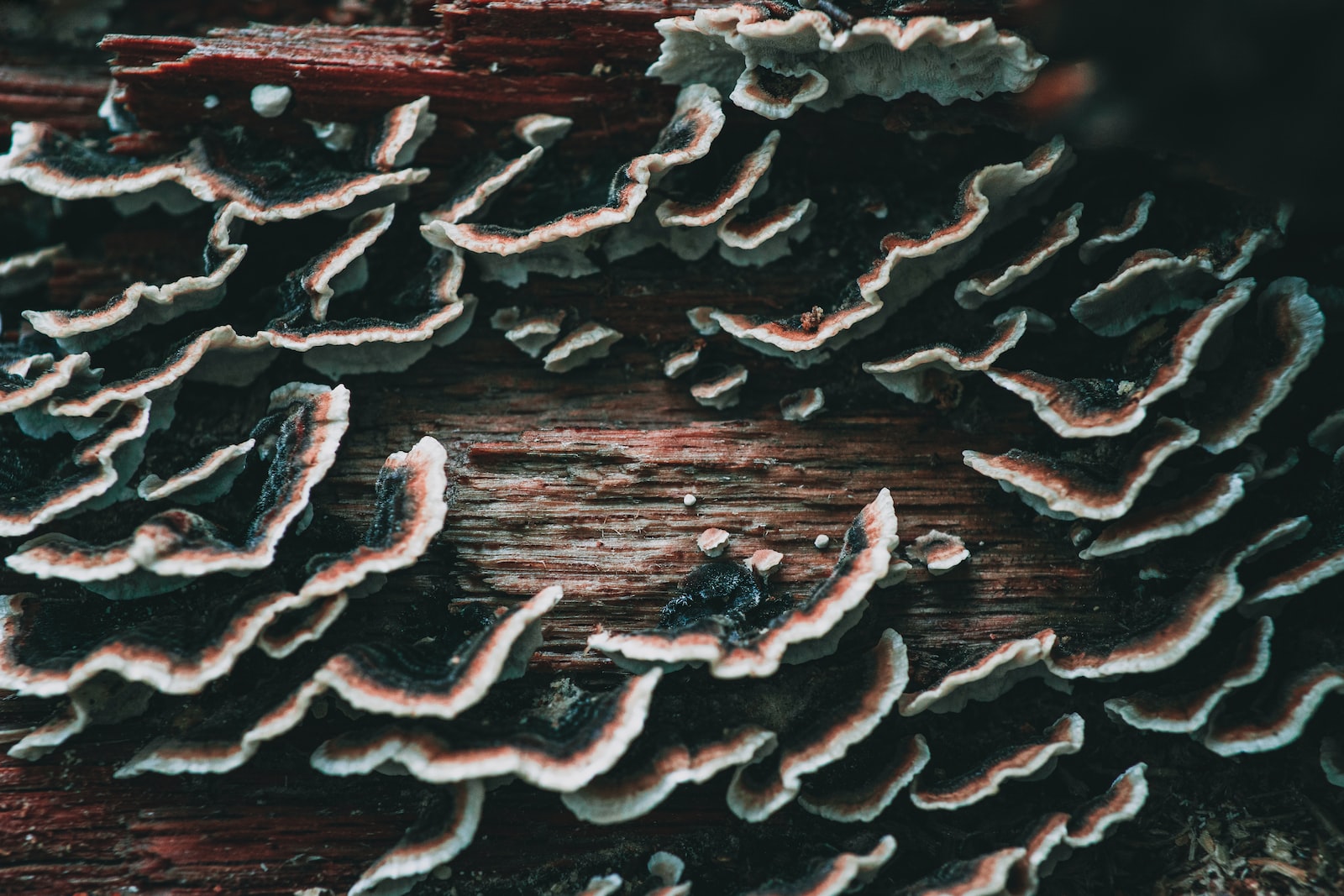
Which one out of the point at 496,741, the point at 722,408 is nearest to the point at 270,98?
the point at 722,408

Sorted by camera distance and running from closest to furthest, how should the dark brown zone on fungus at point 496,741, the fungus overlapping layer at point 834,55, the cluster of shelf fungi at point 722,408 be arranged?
the dark brown zone on fungus at point 496,741
the cluster of shelf fungi at point 722,408
the fungus overlapping layer at point 834,55

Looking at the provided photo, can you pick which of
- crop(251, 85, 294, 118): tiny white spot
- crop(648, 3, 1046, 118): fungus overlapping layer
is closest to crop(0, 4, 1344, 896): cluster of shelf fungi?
crop(648, 3, 1046, 118): fungus overlapping layer

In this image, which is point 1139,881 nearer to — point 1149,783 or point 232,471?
point 1149,783

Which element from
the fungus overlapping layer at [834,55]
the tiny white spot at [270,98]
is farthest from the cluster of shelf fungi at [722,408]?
the tiny white spot at [270,98]

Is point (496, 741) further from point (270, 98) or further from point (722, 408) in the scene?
point (270, 98)

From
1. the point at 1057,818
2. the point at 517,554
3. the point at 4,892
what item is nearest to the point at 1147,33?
the point at 1057,818

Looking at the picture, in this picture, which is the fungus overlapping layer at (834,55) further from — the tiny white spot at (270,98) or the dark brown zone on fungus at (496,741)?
the dark brown zone on fungus at (496,741)
